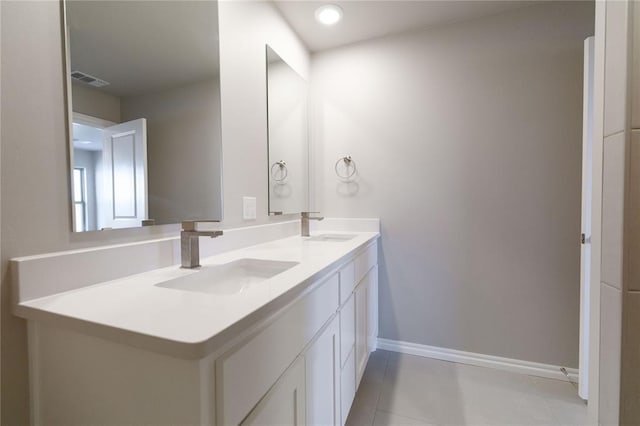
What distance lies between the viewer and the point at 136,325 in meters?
0.52

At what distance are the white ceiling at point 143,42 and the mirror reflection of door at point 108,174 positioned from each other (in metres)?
0.13

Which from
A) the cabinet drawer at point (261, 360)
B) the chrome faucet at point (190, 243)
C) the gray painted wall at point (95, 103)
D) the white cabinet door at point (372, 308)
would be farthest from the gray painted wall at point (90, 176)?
the white cabinet door at point (372, 308)

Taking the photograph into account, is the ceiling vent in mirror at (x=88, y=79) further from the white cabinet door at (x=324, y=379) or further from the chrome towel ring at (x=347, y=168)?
the chrome towel ring at (x=347, y=168)

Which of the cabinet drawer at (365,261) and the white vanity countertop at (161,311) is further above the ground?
the white vanity countertop at (161,311)

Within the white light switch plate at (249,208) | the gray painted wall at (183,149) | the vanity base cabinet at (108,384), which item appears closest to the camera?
the vanity base cabinet at (108,384)

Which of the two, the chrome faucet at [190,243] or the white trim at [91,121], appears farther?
the chrome faucet at [190,243]

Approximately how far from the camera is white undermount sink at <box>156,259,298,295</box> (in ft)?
3.05

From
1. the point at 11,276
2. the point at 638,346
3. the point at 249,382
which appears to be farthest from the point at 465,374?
the point at 11,276

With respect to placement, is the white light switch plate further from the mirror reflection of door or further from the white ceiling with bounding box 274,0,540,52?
the white ceiling with bounding box 274,0,540,52

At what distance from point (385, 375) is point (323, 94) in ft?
6.71

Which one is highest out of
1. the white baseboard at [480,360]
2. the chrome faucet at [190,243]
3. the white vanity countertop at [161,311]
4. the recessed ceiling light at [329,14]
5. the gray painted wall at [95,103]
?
the recessed ceiling light at [329,14]

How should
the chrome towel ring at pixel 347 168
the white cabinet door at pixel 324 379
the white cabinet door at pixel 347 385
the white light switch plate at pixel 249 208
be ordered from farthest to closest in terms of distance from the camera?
the chrome towel ring at pixel 347 168
the white light switch plate at pixel 249 208
the white cabinet door at pixel 347 385
the white cabinet door at pixel 324 379

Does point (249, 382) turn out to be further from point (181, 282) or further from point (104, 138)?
point (104, 138)

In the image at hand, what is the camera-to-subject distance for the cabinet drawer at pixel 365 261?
1.51 m
